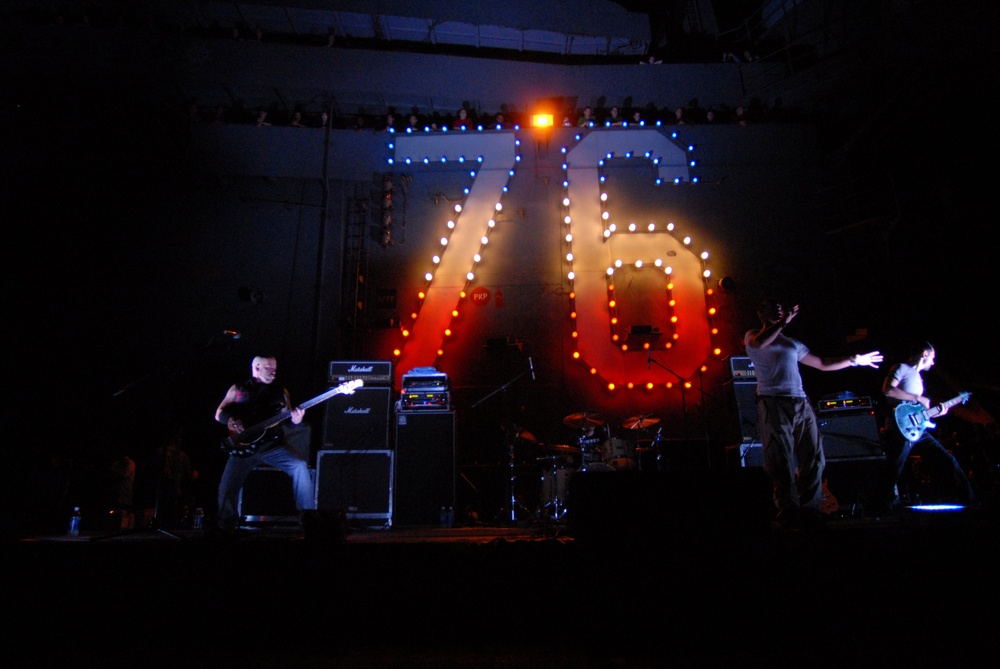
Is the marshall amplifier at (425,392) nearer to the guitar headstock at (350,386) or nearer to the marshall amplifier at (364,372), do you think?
the marshall amplifier at (364,372)

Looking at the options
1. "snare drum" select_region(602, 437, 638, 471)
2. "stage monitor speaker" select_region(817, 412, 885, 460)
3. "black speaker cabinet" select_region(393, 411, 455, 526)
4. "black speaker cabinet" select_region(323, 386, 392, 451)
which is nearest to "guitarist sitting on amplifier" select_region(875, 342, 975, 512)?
"stage monitor speaker" select_region(817, 412, 885, 460)

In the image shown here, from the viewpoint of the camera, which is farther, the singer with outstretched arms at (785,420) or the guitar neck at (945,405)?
the guitar neck at (945,405)

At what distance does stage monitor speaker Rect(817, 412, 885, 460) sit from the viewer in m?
5.94

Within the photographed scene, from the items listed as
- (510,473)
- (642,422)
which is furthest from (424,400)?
(642,422)

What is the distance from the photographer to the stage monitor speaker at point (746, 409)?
20.5ft

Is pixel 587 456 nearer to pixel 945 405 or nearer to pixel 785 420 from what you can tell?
pixel 785 420

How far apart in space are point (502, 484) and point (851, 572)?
4.64 metres

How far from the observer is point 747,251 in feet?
26.5

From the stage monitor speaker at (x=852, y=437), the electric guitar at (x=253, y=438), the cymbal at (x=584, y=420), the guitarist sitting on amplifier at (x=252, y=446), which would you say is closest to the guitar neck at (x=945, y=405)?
the stage monitor speaker at (x=852, y=437)

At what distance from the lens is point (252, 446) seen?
4.82 metres

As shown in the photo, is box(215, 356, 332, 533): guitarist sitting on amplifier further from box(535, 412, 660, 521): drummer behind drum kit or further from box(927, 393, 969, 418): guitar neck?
box(927, 393, 969, 418): guitar neck

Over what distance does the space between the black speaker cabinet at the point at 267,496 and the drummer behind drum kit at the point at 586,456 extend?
2625 millimetres

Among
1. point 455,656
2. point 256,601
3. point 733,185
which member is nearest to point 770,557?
point 455,656

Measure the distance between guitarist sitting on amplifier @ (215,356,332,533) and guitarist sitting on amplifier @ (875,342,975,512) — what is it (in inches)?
198
